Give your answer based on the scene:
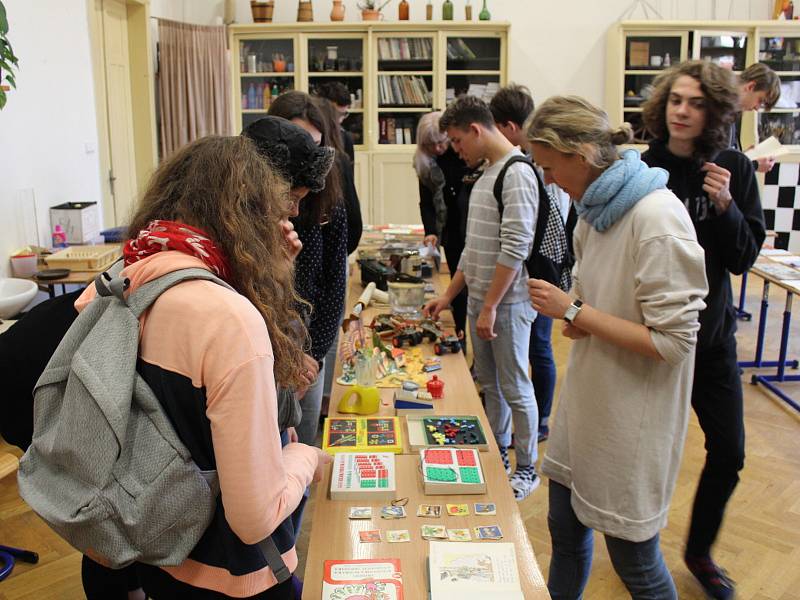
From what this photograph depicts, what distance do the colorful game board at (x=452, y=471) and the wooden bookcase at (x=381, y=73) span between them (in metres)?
5.79

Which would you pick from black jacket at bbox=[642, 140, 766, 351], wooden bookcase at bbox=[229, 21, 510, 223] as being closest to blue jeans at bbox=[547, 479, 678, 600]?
Answer: black jacket at bbox=[642, 140, 766, 351]

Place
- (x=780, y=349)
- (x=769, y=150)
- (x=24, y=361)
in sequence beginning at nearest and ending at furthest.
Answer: (x=24, y=361), (x=769, y=150), (x=780, y=349)

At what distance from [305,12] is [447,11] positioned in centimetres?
138

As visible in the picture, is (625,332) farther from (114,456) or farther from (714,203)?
(114,456)

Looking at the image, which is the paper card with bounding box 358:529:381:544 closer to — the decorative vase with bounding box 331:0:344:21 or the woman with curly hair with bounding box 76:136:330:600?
the woman with curly hair with bounding box 76:136:330:600

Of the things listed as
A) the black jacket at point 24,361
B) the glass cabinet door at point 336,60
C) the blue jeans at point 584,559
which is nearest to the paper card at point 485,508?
the blue jeans at point 584,559

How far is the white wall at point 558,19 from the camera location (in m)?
7.63

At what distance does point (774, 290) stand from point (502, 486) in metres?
5.90

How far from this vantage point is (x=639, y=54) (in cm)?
744

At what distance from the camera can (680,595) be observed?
8.30ft

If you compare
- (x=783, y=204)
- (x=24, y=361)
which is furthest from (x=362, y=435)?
(x=783, y=204)

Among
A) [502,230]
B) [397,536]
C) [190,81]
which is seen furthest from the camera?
[190,81]

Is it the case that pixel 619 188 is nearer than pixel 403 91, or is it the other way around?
pixel 619 188

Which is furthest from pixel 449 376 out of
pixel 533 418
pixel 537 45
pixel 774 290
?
pixel 537 45
